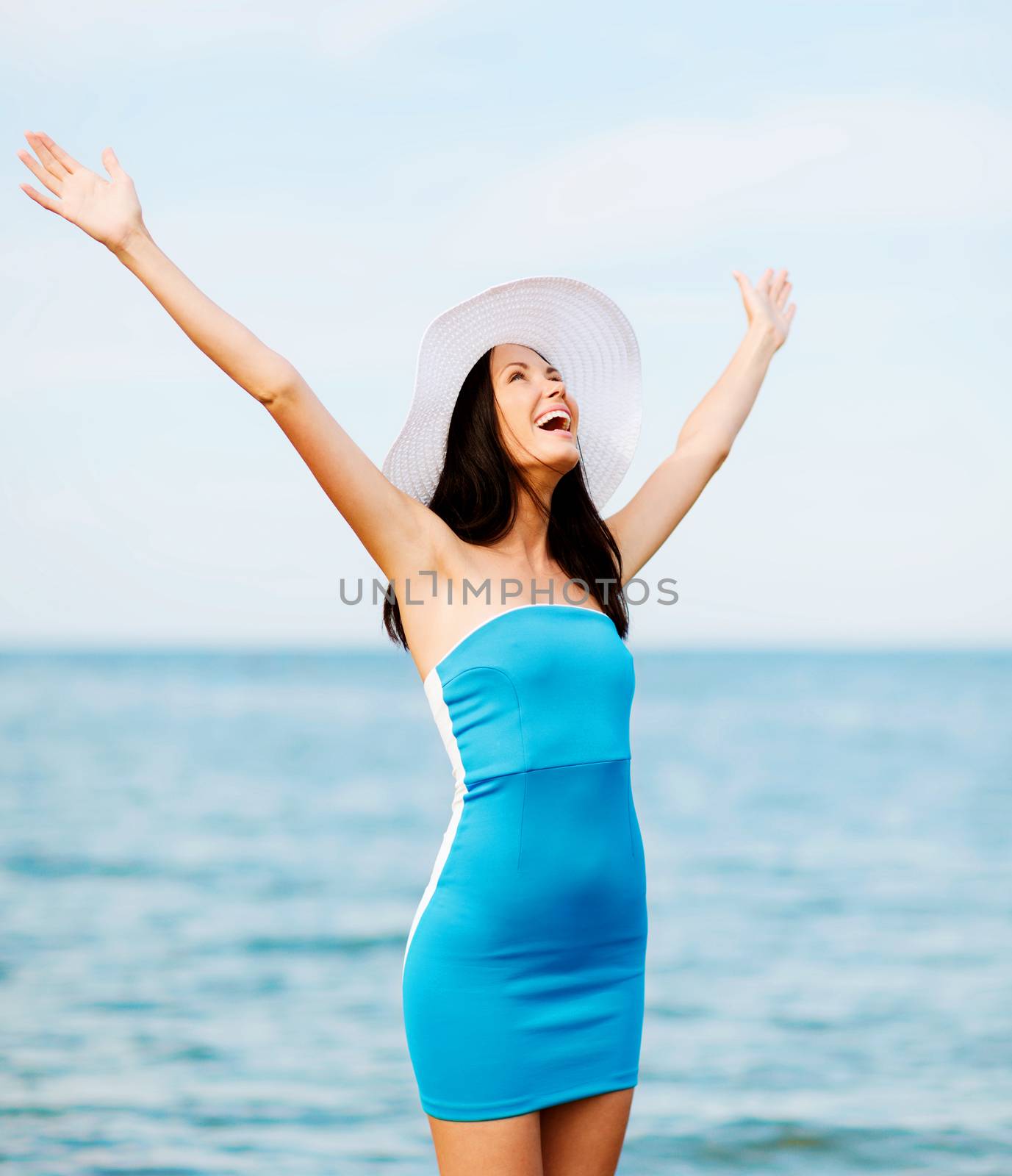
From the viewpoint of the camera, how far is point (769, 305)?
314 centimetres

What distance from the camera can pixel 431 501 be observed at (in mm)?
2529

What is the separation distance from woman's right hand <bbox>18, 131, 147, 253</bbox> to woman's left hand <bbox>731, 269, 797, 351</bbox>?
1.48 m

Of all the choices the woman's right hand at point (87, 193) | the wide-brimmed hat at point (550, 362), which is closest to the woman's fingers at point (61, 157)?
the woman's right hand at point (87, 193)

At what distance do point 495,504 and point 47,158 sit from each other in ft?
3.10

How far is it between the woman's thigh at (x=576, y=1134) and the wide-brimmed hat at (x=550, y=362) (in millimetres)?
1136

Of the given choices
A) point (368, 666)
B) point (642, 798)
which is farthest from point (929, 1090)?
point (368, 666)

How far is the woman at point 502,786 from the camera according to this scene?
209cm

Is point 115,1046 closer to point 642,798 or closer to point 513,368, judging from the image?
point 513,368

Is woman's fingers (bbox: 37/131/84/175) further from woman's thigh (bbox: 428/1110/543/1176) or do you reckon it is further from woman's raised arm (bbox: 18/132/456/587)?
woman's thigh (bbox: 428/1110/543/1176)

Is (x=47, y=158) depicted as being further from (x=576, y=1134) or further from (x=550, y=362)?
(x=576, y=1134)

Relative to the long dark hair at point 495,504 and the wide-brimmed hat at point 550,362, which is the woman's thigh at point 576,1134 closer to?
the long dark hair at point 495,504

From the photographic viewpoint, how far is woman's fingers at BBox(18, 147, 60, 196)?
2.18 meters

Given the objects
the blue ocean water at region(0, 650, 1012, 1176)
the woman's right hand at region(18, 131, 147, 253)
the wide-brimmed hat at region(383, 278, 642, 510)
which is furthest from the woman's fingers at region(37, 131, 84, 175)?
the blue ocean water at region(0, 650, 1012, 1176)

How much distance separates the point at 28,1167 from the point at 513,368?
382 centimetres
